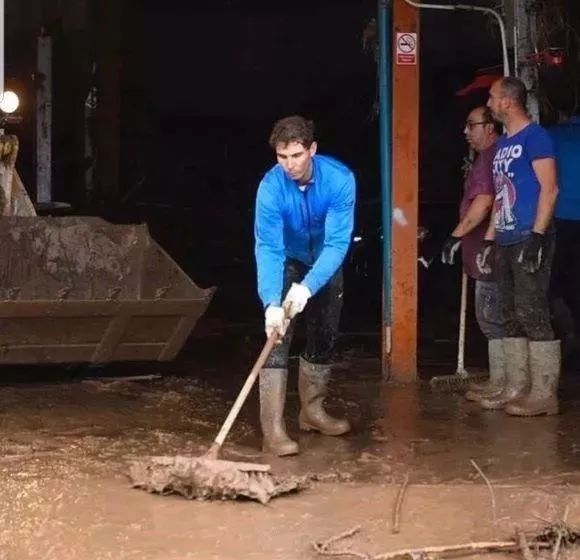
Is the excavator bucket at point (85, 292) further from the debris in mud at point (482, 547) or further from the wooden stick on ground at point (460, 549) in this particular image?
the wooden stick on ground at point (460, 549)

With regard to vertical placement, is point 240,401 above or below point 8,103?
below

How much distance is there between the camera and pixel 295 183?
523 centimetres

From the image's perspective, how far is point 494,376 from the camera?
6.57 meters

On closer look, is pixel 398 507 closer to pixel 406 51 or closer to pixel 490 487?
pixel 490 487

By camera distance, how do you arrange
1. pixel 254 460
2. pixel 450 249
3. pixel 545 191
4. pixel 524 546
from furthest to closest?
pixel 450 249
pixel 545 191
pixel 254 460
pixel 524 546

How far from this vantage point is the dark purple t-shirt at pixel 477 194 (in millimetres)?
6449

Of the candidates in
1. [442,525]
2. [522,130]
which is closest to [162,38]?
[522,130]

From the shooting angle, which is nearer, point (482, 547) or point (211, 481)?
point (482, 547)

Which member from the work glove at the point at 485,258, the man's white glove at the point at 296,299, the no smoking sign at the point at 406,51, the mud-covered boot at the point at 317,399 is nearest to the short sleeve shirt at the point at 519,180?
the work glove at the point at 485,258

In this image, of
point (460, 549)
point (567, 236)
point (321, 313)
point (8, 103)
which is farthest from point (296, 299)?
point (567, 236)

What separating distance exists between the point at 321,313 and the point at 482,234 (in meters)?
→ 1.40

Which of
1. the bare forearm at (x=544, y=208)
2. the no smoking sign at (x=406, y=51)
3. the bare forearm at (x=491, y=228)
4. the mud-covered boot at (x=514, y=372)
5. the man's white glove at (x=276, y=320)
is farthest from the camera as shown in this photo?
the no smoking sign at (x=406, y=51)

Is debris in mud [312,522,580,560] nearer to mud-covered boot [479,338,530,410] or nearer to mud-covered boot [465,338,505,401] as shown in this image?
mud-covered boot [479,338,530,410]

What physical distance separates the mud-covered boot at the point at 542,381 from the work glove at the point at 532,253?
41cm
